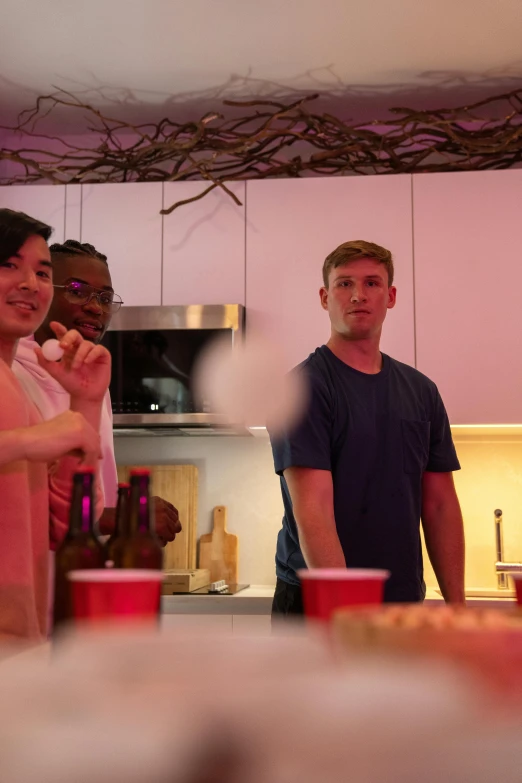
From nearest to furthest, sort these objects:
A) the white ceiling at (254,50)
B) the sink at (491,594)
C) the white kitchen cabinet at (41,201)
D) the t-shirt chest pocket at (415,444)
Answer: the t-shirt chest pocket at (415,444), the white ceiling at (254,50), the sink at (491,594), the white kitchen cabinet at (41,201)

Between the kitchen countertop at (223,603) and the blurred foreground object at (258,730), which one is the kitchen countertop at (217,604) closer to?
the kitchen countertop at (223,603)

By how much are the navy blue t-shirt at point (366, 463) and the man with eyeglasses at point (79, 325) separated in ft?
1.55

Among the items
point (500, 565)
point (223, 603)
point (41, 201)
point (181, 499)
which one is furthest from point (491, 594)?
point (41, 201)

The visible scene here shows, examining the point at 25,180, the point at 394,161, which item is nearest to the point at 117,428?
the point at 25,180

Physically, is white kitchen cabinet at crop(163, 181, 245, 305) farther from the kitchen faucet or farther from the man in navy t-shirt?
the kitchen faucet

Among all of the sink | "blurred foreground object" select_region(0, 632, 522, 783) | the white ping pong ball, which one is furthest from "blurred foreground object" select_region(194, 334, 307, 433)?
"blurred foreground object" select_region(0, 632, 522, 783)

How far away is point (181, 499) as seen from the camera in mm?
3574

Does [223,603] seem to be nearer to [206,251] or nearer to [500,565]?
[500,565]

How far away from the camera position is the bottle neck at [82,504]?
35.4 inches

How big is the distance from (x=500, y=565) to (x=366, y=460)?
58.4 inches

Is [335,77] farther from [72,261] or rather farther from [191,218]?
[72,261]

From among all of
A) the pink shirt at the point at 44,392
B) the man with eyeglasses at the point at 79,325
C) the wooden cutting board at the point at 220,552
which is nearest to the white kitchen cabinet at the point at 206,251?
the wooden cutting board at the point at 220,552

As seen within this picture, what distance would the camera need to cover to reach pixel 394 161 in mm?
3484

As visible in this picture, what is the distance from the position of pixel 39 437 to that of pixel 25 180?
3021 millimetres
